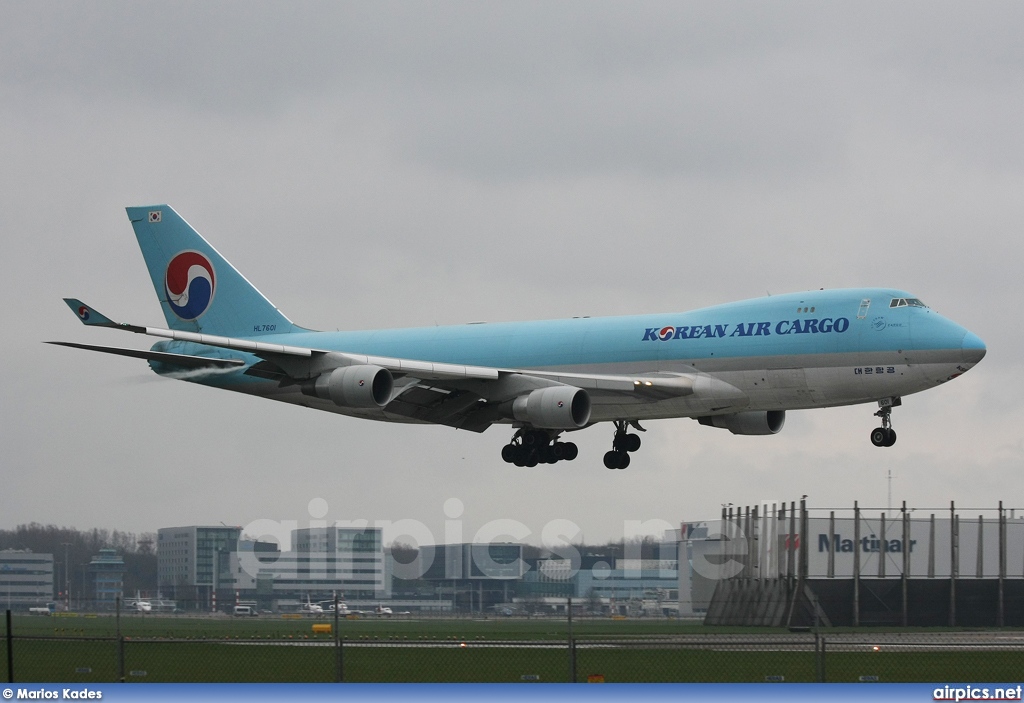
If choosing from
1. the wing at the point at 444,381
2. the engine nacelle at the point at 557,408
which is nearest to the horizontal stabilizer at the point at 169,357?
the wing at the point at 444,381

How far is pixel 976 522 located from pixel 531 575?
67.8 ft

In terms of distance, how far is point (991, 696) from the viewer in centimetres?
2114

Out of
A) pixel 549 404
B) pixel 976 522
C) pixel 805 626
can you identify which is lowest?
pixel 805 626

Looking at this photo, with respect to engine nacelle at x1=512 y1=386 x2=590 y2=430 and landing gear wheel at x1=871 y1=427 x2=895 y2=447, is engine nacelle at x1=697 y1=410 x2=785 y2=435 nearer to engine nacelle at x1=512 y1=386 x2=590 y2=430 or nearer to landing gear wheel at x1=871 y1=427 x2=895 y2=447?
landing gear wheel at x1=871 y1=427 x2=895 y2=447

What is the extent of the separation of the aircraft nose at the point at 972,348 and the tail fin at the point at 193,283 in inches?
1173

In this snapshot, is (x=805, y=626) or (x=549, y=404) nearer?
(x=549, y=404)

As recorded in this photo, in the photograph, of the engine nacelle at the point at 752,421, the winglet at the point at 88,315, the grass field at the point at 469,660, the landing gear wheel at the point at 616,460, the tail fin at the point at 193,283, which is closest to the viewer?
the grass field at the point at 469,660

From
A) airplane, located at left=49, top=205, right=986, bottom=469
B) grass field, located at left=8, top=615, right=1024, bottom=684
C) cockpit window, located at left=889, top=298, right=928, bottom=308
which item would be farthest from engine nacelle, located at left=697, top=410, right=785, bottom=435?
grass field, located at left=8, top=615, right=1024, bottom=684

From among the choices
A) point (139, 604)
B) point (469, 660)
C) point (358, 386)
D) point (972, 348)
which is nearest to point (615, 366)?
point (358, 386)

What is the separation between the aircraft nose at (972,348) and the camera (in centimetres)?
4750

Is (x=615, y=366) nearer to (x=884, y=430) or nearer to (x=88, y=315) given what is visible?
(x=884, y=430)

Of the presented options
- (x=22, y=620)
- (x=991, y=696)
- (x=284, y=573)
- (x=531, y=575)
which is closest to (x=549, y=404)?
(x=531, y=575)

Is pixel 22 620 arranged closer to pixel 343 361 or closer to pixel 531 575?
pixel 343 361

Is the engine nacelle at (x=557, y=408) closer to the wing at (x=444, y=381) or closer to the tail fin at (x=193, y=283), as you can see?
the wing at (x=444, y=381)
